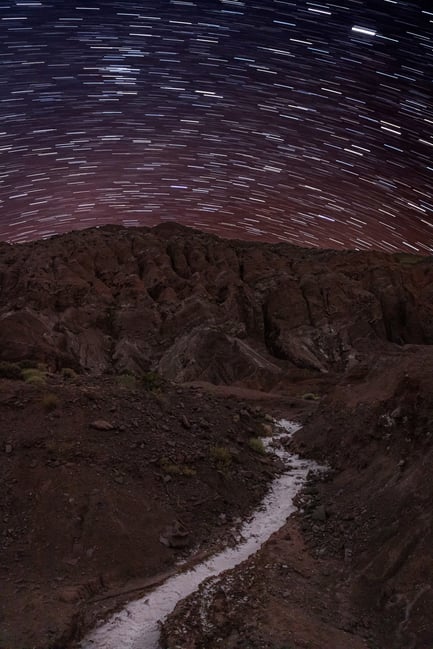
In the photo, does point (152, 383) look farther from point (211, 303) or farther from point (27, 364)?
point (211, 303)

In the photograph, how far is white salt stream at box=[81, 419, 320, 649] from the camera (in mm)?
7801

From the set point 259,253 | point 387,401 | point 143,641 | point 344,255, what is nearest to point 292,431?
point 387,401

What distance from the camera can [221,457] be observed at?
1426 cm

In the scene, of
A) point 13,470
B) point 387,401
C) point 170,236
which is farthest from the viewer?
point 170,236

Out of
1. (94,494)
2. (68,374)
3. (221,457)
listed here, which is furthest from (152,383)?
(94,494)

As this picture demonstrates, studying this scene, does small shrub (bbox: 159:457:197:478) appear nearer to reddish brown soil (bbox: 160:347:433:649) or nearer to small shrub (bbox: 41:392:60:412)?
reddish brown soil (bbox: 160:347:433:649)

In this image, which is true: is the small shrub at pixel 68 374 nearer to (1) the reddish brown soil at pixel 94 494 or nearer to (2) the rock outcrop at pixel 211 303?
(1) the reddish brown soil at pixel 94 494

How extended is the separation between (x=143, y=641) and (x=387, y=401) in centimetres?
997

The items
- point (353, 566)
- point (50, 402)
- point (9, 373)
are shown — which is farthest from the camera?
point (9, 373)

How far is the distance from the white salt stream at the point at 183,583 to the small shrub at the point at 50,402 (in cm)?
575

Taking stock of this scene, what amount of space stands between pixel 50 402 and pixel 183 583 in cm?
614

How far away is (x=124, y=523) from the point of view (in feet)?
34.8

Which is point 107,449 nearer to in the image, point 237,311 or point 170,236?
point 237,311

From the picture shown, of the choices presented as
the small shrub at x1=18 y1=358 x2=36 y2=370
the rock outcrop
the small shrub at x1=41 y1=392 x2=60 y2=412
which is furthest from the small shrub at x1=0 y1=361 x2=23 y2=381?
the rock outcrop
